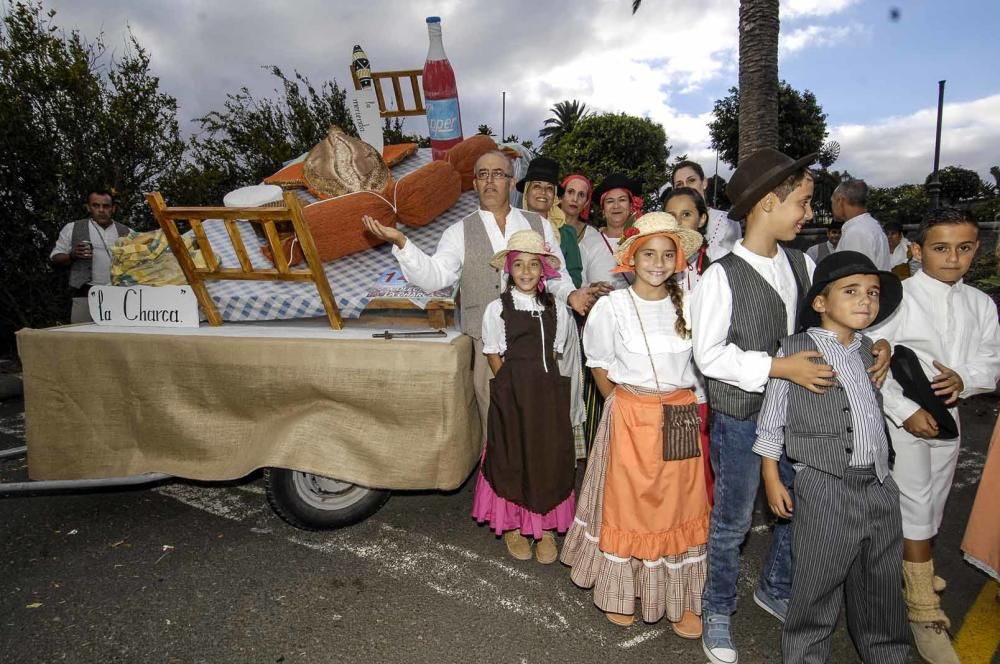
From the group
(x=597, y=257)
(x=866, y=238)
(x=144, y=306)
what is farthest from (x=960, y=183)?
(x=144, y=306)

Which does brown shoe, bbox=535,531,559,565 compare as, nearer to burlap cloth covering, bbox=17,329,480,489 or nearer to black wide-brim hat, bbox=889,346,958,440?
burlap cloth covering, bbox=17,329,480,489

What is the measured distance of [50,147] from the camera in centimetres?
705

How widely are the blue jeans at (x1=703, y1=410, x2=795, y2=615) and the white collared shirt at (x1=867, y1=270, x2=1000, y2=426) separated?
2.02 feet

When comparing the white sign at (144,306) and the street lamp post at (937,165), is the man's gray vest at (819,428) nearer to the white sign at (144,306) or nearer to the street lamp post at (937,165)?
the white sign at (144,306)

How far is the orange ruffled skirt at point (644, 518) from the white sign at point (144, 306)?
7.11 feet

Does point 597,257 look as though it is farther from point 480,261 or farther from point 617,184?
point 480,261

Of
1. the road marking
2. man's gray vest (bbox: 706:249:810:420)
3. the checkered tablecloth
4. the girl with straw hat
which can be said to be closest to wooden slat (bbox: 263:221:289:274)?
the checkered tablecloth

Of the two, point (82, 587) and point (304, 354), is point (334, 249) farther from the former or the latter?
point (82, 587)

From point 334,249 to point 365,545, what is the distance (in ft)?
5.48

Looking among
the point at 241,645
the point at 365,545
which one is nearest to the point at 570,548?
the point at 365,545

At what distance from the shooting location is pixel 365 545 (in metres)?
3.08

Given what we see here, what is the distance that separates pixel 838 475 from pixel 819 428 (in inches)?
6.6

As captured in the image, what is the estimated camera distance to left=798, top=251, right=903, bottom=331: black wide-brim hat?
186cm

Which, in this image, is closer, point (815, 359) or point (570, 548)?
point (815, 359)
